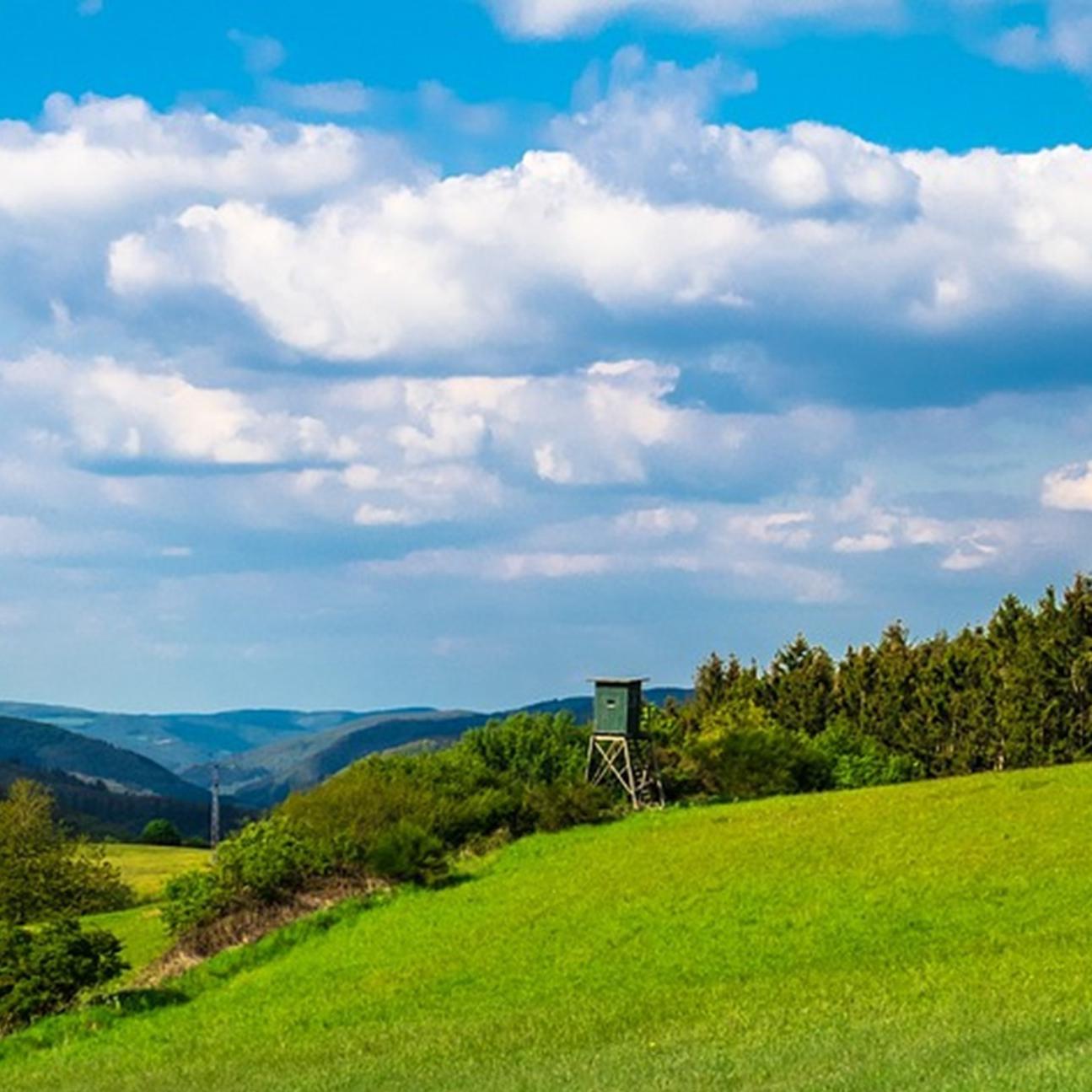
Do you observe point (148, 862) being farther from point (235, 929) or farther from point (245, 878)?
point (235, 929)

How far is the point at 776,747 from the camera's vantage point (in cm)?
9444

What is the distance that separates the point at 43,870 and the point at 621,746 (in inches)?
1740

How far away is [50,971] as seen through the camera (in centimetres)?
5219

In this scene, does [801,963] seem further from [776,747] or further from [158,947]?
[776,747]

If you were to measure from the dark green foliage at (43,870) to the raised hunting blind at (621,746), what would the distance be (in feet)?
114

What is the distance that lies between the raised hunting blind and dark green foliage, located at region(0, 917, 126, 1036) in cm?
3744

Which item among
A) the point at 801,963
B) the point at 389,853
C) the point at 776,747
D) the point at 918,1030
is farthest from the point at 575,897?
the point at 776,747

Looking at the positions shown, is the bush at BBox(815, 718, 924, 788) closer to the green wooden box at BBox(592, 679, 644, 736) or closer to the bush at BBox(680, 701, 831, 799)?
the bush at BBox(680, 701, 831, 799)

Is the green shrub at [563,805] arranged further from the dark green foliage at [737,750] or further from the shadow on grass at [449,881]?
the shadow on grass at [449,881]

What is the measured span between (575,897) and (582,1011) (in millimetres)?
18978

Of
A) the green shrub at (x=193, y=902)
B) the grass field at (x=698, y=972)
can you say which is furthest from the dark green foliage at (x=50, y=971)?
the green shrub at (x=193, y=902)

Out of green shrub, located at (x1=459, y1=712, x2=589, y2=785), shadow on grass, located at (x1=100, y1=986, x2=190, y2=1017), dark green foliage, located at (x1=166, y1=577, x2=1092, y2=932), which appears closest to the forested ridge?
dark green foliage, located at (x1=166, y1=577, x2=1092, y2=932)

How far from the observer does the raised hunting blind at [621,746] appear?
87750 mm

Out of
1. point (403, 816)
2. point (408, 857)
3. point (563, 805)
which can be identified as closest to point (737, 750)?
point (563, 805)
